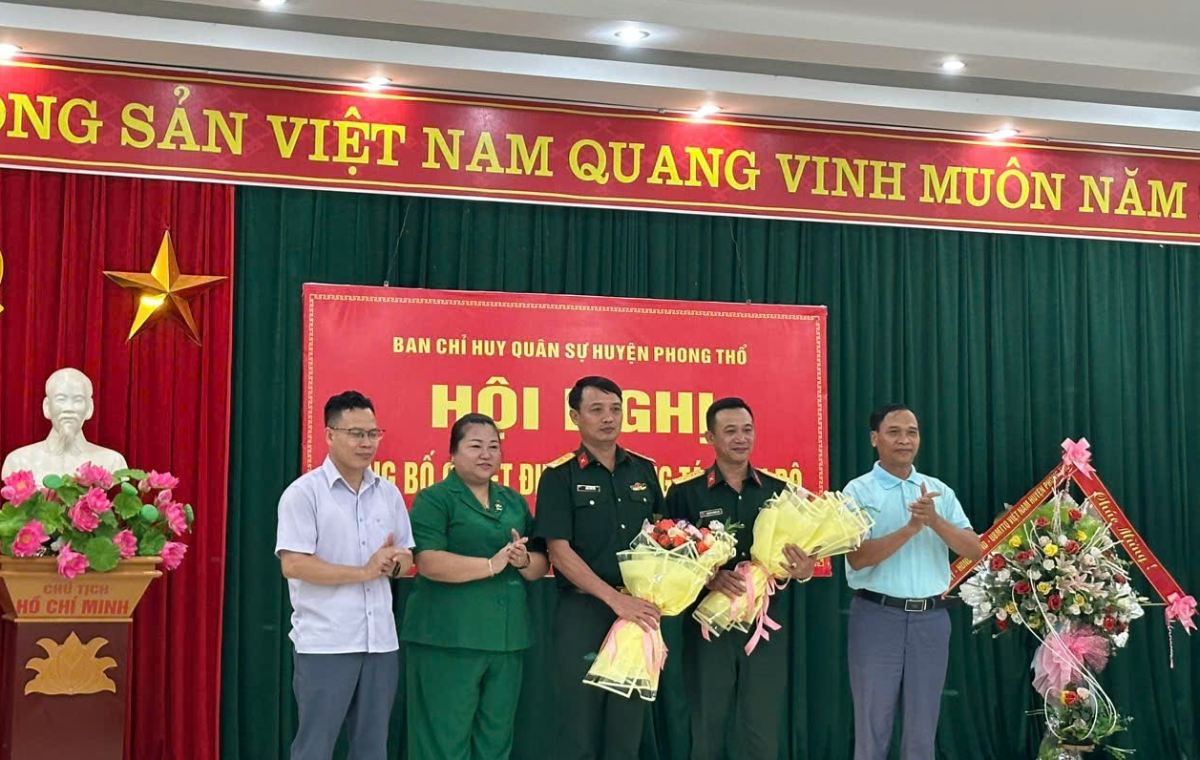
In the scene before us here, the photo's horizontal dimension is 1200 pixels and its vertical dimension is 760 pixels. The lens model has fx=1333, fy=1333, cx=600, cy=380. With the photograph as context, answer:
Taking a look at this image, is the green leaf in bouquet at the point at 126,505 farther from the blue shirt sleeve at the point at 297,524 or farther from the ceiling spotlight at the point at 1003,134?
the ceiling spotlight at the point at 1003,134

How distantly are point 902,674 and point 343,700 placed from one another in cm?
187

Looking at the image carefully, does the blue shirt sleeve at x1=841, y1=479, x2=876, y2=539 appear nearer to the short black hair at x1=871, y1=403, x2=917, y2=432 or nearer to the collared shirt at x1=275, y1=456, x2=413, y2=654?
the short black hair at x1=871, y1=403, x2=917, y2=432

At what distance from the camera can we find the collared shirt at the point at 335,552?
395 centimetres

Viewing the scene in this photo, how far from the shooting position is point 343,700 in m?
3.97

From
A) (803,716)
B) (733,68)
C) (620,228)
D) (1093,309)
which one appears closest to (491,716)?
(803,716)

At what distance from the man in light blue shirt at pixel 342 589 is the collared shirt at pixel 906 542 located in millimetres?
1599

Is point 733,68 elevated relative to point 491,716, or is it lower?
elevated

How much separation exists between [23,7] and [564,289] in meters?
2.30

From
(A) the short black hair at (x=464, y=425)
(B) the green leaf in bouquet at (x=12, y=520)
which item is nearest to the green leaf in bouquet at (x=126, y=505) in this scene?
(B) the green leaf in bouquet at (x=12, y=520)

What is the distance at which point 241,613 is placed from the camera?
515 centimetres

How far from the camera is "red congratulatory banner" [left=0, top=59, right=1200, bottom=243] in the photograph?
5.06 metres

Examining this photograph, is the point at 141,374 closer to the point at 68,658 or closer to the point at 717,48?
the point at 68,658

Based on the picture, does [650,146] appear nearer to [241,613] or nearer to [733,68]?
[733,68]

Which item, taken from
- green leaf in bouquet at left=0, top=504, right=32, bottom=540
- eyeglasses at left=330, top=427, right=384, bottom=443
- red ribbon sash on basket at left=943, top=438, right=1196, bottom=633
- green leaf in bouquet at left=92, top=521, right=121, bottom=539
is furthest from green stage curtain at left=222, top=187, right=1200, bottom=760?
eyeglasses at left=330, top=427, right=384, bottom=443
